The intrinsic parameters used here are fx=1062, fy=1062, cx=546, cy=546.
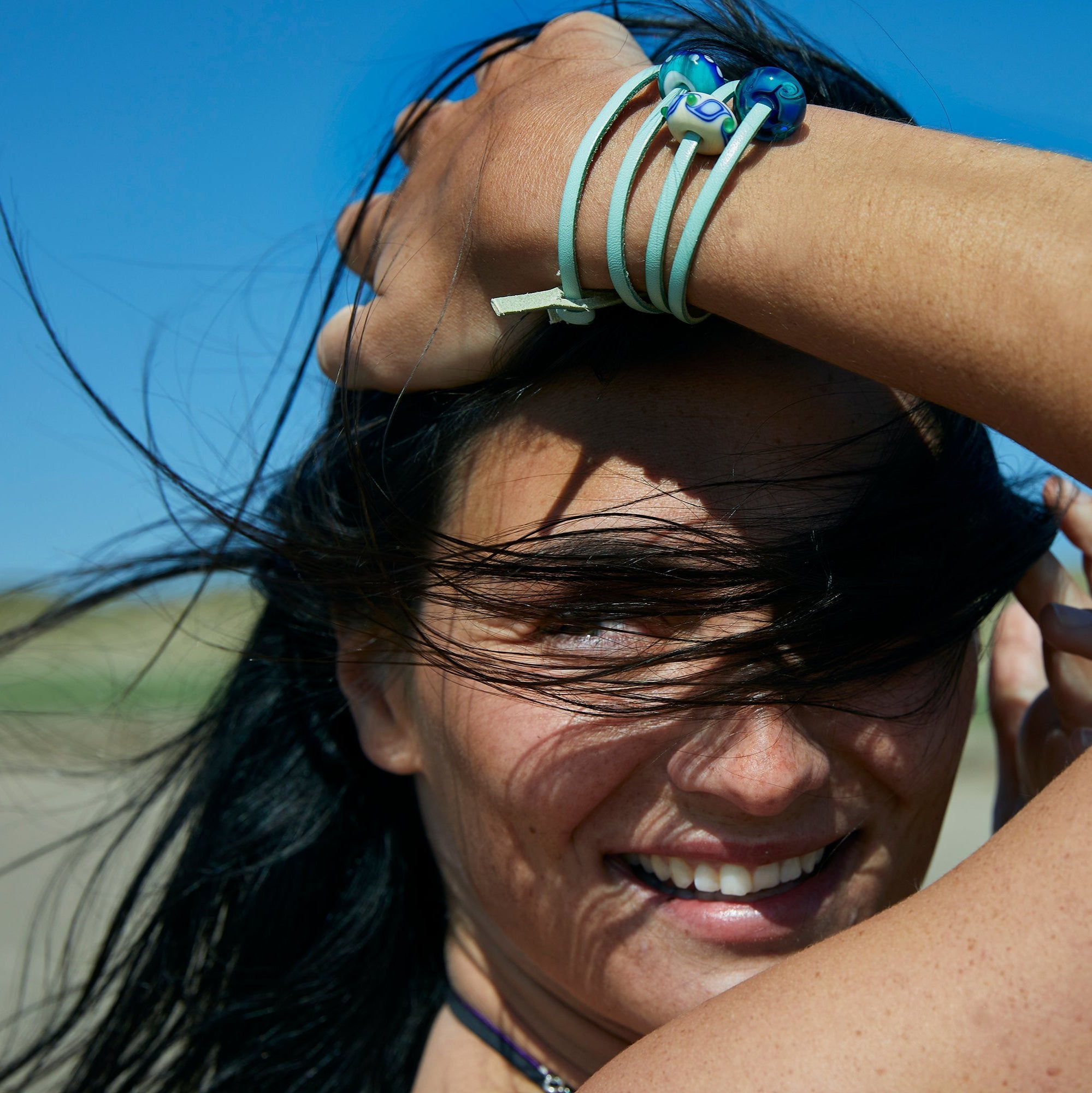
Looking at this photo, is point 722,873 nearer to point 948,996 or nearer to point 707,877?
point 707,877

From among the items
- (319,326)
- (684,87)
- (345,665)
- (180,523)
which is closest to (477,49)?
(319,326)

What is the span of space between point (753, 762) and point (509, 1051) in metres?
0.81

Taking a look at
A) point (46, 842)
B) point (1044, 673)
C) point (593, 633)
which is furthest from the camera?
point (46, 842)

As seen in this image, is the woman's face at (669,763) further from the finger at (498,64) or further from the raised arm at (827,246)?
the finger at (498,64)

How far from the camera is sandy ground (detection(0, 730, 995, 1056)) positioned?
20.7 ft

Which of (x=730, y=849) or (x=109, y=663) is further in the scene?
(x=109, y=663)

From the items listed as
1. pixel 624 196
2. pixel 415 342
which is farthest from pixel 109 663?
pixel 624 196

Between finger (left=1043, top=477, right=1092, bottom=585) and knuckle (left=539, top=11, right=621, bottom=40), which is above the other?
knuckle (left=539, top=11, right=621, bottom=40)

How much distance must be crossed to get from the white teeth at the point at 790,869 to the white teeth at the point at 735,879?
69 mm

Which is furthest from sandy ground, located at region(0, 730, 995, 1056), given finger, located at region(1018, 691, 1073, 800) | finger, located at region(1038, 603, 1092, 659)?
finger, located at region(1038, 603, 1092, 659)

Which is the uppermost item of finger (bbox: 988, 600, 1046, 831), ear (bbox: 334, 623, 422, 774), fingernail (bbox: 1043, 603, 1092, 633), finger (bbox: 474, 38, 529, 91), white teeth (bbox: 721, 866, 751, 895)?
finger (bbox: 474, 38, 529, 91)

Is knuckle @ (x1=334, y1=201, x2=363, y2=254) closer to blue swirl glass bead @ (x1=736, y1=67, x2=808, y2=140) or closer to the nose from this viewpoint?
blue swirl glass bead @ (x1=736, y1=67, x2=808, y2=140)

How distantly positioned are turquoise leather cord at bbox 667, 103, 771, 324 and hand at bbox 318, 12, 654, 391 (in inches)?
4.7

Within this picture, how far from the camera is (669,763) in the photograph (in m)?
1.50
